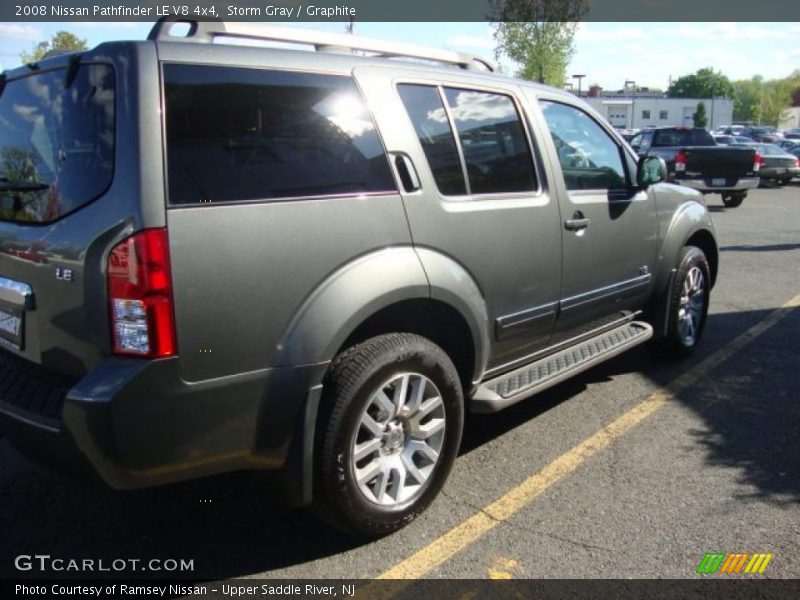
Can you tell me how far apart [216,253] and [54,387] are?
0.82 meters

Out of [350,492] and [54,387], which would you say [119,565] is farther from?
[350,492]

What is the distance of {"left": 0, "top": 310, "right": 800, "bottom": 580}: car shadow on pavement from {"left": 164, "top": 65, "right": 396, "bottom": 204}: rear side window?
1147 mm

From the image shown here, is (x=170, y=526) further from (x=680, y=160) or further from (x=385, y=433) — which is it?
(x=680, y=160)

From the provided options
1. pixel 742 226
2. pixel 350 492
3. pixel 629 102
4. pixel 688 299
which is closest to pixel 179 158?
pixel 350 492

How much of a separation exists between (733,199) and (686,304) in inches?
543

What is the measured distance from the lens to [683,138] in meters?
17.9

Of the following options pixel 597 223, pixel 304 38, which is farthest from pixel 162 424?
pixel 597 223

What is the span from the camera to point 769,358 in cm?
548

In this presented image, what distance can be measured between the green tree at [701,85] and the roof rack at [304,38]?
132011 millimetres

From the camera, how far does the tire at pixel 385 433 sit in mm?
2779

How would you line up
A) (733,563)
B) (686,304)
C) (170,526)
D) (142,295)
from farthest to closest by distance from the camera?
(686,304) → (170,526) → (733,563) → (142,295)

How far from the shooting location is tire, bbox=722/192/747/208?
56.6 feet

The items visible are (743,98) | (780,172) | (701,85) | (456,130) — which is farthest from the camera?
(743,98)

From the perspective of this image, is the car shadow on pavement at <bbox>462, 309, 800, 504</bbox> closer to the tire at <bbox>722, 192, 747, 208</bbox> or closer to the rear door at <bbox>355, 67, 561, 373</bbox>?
the rear door at <bbox>355, 67, 561, 373</bbox>
